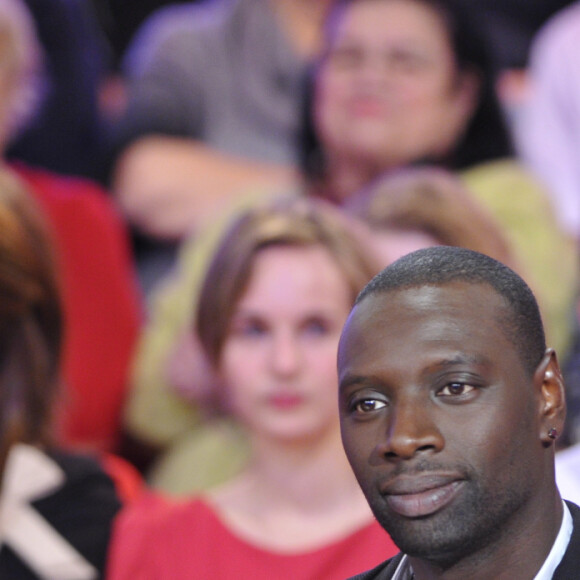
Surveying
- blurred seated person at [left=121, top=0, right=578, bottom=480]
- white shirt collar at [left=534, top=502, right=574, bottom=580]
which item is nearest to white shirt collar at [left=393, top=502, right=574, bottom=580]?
white shirt collar at [left=534, top=502, right=574, bottom=580]

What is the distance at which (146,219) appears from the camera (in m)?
2.47

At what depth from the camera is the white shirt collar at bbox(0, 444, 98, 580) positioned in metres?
1.54

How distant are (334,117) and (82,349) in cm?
70

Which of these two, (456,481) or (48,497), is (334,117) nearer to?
(48,497)

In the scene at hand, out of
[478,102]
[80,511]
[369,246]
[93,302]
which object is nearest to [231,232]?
[369,246]

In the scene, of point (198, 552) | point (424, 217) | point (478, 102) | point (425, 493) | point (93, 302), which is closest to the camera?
point (425, 493)

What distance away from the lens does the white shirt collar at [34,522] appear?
1540 mm

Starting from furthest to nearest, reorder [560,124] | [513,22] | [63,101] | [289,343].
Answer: [513,22], [63,101], [560,124], [289,343]

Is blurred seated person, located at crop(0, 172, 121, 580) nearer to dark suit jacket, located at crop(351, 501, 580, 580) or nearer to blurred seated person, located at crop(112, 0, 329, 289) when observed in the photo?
blurred seated person, located at crop(112, 0, 329, 289)

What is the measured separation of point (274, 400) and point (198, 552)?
257 millimetres

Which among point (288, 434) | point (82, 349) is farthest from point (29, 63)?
point (288, 434)

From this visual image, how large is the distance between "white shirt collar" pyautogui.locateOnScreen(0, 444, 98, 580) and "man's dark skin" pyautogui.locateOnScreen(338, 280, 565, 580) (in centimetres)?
91

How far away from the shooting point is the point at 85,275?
89.0 inches

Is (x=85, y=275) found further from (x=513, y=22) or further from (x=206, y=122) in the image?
(x=513, y=22)
